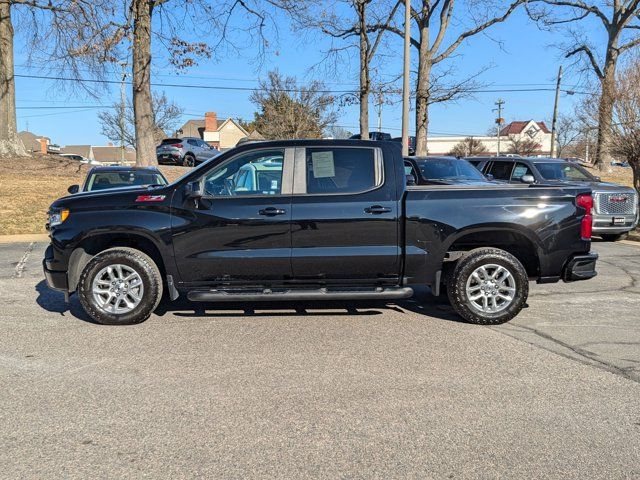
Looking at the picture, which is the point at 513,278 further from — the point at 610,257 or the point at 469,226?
the point at 610,257

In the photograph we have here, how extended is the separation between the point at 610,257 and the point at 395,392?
8117mm

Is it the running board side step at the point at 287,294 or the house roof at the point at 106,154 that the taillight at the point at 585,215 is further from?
the house roof at the point at 106,154

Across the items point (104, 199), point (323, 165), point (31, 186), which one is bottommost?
point (104, 199)

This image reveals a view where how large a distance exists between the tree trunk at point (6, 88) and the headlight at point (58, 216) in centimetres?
1855

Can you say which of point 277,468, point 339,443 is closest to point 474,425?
point 339,443

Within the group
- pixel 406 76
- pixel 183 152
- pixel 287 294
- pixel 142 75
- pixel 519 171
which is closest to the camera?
pixel 287 294

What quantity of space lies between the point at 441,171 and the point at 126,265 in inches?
277

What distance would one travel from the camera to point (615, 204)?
39.0ft

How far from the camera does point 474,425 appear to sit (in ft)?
11.5

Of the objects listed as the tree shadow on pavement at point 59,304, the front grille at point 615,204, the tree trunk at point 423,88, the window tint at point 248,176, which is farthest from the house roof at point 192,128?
the window tint at point 248,176

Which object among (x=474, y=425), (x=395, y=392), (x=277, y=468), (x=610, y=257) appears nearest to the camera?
(x=277, y=468)

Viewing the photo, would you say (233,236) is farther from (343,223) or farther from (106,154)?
(106,154)

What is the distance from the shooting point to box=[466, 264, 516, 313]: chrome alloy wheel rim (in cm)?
575

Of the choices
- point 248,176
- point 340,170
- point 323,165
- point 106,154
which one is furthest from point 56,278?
point 106,154
